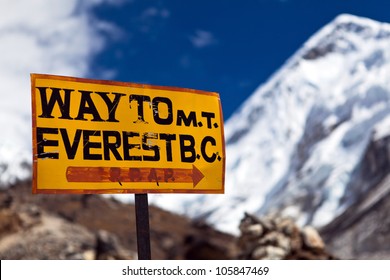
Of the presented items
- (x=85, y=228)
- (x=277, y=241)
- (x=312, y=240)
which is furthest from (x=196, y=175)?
(x=85, y=228)

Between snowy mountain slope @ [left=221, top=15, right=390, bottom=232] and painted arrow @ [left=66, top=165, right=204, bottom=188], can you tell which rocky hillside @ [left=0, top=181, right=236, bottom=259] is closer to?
painted arrow @ [left=66, top=165, right=204, bottom=188]

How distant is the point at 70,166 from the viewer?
6992 mm

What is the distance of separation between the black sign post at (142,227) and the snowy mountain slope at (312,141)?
3058 inches

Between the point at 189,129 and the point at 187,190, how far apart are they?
2.24 ft

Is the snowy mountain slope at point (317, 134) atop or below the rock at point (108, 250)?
atop

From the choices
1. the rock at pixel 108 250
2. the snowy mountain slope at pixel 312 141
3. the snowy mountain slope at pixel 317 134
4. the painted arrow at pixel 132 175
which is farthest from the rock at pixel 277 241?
the snowy mountain slope at pixel 312 141

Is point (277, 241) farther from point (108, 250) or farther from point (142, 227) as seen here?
point (142, 227)

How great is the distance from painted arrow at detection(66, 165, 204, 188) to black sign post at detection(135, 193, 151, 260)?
0.70 feet

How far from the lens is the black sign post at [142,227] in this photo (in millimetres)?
7152

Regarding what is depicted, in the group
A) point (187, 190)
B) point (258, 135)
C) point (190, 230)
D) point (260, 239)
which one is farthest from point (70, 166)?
point (258, 135)

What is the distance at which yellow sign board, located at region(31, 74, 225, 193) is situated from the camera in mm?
6977

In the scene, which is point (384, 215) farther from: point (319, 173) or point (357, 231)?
point (319, 173)

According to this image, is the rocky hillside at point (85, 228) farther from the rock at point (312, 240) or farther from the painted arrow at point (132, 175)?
the painted arrow at point (132, 175)

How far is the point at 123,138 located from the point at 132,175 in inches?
16.0
